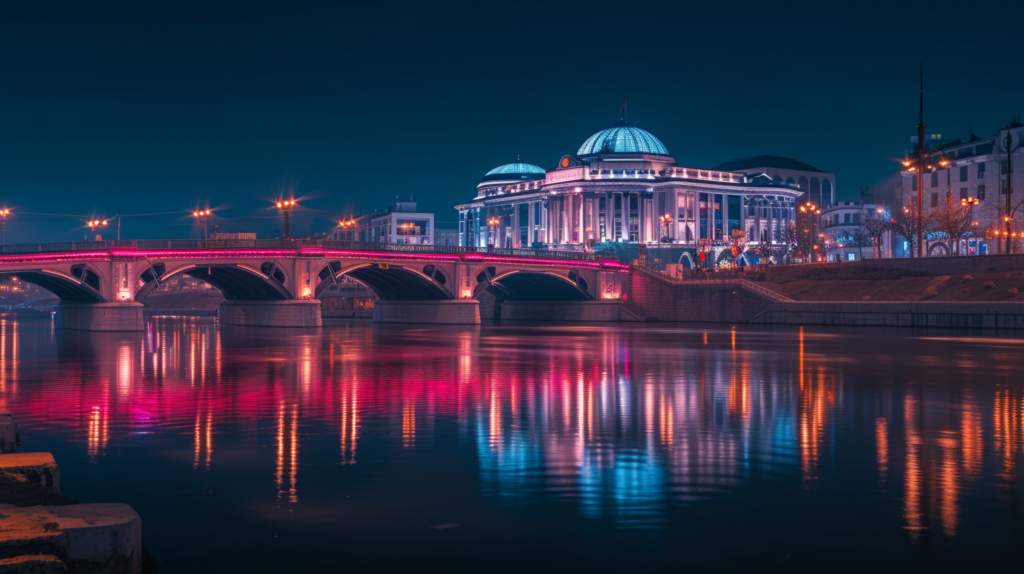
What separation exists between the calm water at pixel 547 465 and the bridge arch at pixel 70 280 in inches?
1671

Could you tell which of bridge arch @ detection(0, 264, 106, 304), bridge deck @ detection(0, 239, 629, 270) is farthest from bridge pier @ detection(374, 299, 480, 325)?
bridge arch @ detection(0, 264, 106, 304)

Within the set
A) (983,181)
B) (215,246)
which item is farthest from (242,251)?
(983,181)

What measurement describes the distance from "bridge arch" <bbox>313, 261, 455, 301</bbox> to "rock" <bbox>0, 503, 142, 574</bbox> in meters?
87.6

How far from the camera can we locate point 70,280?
8181 centimetres

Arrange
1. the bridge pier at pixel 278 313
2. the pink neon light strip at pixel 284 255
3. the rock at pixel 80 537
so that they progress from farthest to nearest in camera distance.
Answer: the bridge pier at pixel 278 313 < the pink neon light strip at pixel 284 255 < the rock at pixel 80 537

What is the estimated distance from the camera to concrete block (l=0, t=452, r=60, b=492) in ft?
46.0

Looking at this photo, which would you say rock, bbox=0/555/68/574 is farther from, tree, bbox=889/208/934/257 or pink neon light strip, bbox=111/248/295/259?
tree, bbox=889/208/934/257

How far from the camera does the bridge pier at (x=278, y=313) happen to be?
97562mm

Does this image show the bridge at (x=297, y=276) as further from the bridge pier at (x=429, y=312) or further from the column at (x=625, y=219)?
the column at (x=625, y=219)

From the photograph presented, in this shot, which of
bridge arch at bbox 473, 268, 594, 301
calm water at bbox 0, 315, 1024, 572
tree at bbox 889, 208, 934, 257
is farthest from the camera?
tree at bbox 889, 208, 934, 257

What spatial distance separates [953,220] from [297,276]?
8027 centimetres

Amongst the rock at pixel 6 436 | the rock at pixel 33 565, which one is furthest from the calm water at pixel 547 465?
the rock at pixel 33 565

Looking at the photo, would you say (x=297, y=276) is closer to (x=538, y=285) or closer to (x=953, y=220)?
(x=538, y=285)

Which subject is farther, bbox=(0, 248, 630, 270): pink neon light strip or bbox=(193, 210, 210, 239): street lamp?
bbox=(193, 210, 210, 239): street lamp
